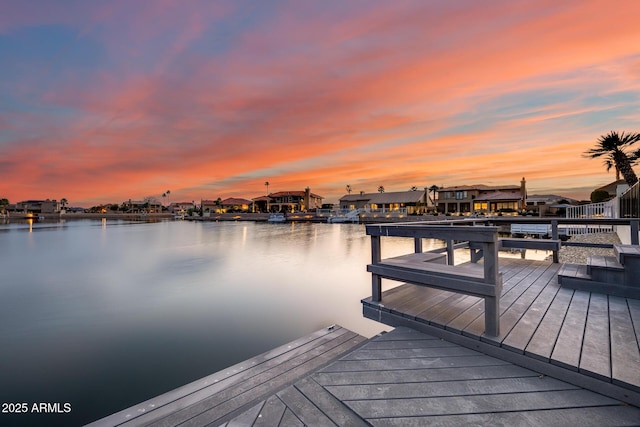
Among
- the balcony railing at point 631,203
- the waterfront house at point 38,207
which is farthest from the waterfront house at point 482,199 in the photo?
the waterfront house at point 38,207

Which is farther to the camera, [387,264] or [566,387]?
[387,264]

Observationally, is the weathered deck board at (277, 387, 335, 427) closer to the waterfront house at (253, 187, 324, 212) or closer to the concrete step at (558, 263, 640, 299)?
the concrete step at (558, 263, 640, 299)

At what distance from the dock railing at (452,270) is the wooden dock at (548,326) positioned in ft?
0.75

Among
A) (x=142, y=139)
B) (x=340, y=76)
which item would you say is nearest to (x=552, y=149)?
(x=340, y=76)

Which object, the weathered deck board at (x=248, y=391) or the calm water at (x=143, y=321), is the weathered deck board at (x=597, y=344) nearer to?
the weathered deck board at (x=248, y=391)

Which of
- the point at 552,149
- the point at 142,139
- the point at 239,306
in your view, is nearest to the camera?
the point at 239,306

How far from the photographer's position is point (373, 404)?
1.96 m

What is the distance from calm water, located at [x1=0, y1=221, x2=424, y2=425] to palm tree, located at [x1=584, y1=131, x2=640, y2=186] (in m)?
22.7

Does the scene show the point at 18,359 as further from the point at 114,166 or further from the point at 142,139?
the point at 114,166

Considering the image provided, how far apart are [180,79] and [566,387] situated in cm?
2889

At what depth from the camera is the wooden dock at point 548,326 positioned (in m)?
2.16

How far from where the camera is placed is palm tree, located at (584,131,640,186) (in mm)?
20564

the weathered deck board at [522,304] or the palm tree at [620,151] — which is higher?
the palm tree at [620,151]

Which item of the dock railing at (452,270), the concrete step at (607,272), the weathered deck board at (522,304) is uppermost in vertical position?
the dock railing at (452,270)
